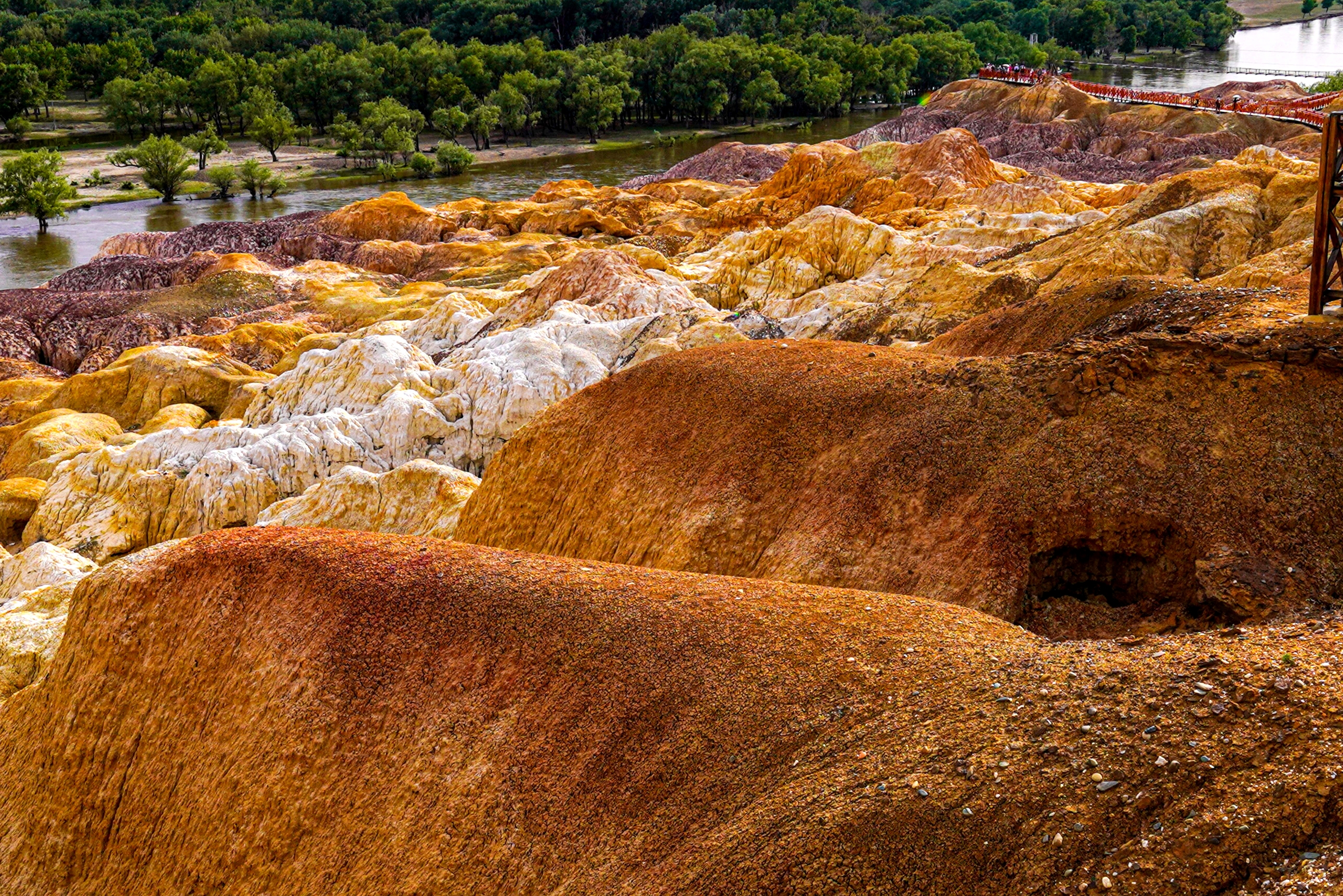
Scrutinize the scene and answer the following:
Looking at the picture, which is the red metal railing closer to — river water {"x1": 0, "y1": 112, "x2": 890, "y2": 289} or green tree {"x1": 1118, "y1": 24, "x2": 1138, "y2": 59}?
river water {"x1": 0, "y1": 112, "x2": 890, "y2": 289}

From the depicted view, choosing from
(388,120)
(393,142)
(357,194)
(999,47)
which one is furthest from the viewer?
(999,47)

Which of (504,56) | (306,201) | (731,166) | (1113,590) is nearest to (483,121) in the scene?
(504,56)

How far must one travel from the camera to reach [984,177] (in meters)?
66.4

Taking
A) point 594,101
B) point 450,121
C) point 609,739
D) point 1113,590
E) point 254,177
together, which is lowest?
point 1113,590

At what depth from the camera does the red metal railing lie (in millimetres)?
72000

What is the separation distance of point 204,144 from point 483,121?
1023 inches

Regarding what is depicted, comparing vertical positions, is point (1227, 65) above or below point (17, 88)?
below

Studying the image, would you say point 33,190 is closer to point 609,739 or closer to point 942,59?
point 609,739

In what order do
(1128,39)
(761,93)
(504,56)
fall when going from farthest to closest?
(1128,39)
(761,93)
(504,56)

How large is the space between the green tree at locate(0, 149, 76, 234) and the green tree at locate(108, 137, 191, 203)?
25.3 ft

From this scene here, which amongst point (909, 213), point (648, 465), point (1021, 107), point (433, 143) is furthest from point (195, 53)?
point (648, 465)

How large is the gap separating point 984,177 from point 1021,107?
34158 mm

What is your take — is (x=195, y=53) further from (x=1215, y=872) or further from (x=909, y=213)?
(x=1215, y=872)

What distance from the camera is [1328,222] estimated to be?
16422 millimetres
